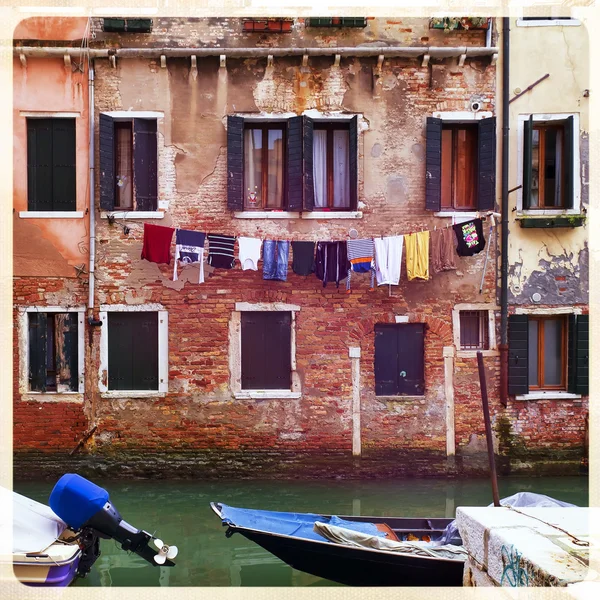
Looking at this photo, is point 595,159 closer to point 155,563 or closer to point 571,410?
point 571,410

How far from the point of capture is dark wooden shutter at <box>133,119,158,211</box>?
8312 mm

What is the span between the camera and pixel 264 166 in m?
8.48

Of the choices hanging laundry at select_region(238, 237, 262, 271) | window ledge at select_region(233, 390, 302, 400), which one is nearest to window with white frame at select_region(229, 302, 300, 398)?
window ledge at select_region(233, 390, 302, 400)

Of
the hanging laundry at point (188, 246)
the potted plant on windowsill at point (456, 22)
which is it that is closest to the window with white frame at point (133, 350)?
the hanging laundry at point (188, 246)

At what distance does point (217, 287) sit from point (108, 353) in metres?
1.73

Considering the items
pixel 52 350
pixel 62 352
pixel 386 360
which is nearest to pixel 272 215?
pixel 386 360

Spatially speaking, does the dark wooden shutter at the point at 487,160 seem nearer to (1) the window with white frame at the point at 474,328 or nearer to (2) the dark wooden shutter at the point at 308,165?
(1) the window with white frame at the point at 474,328

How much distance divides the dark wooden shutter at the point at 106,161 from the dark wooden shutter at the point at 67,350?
161 cm

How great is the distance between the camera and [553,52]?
8312 millimetres

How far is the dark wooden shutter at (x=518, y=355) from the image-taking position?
8305 millimetres

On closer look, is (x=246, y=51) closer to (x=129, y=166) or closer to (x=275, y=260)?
(x=129, y=166)

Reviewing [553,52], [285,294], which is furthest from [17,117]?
[553,52]

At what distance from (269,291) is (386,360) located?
1.89 metres

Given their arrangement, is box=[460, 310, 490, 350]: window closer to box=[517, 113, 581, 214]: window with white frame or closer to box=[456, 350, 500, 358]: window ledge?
box=[456, 350, 500, 358]: window ledge
